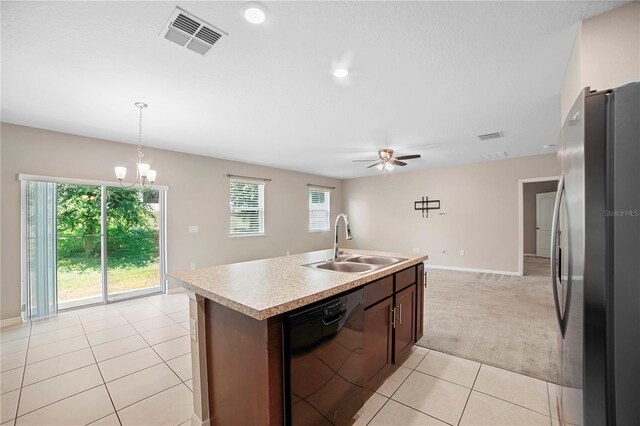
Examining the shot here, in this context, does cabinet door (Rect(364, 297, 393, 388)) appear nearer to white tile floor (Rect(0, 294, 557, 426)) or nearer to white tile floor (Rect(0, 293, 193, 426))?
white tile floor (Rect(0, 294, 557, 426))

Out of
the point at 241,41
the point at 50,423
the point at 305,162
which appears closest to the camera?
the point at 50,423

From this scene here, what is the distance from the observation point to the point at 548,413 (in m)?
1.74

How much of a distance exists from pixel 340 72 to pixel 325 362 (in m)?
2.18

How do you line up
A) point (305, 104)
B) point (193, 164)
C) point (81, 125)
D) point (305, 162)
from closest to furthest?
1. point (305, 104)
2. point (81, 125)
3. point (193, 164)
4. point (305, 162)

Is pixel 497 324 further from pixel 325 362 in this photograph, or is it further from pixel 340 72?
pixel 340 72

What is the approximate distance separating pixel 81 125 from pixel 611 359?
5105 millimetres

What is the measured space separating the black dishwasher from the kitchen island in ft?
0.10

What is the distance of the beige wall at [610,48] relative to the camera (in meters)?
1.61

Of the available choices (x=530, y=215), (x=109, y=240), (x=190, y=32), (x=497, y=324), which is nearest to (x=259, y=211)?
(x=109, y=240)

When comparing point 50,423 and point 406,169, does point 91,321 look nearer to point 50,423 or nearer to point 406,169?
point 50,423

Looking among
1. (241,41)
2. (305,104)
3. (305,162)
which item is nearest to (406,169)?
(305,162)

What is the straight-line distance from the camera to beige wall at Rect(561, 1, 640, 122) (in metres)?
1.61

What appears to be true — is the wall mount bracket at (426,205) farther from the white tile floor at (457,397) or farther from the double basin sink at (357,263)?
the white tile floor at (457,397)

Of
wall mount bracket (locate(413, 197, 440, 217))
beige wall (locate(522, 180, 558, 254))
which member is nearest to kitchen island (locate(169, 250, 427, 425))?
wall mount bracket (locate(413, 197, 440, 217))
